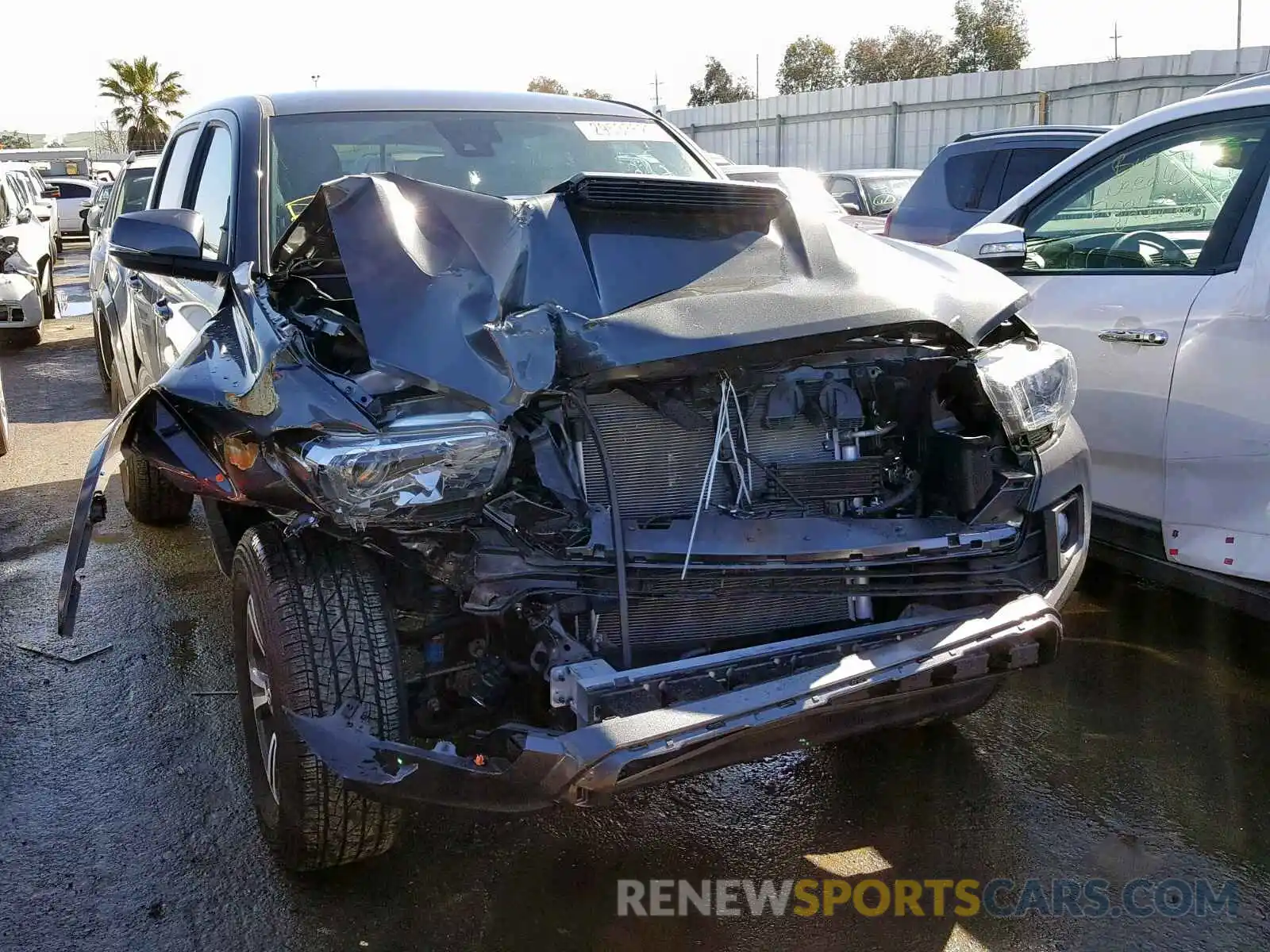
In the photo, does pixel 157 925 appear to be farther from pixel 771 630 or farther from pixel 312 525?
pixel 771 630

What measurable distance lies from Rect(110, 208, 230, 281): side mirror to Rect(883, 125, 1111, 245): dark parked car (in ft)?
20.5

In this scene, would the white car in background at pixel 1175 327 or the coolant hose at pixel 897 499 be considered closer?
the coolant hose at pixel 897 499

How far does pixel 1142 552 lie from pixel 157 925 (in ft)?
10.5

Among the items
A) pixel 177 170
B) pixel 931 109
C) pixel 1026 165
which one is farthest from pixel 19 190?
pixel 931 109

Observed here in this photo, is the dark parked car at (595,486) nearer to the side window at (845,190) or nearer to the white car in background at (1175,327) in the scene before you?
the white car in background at (1175,327)

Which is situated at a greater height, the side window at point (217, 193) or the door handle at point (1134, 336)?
the side window at point (217, 193)

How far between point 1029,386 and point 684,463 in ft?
3.02

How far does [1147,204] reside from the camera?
4074mm

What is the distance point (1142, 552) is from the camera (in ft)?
12.3

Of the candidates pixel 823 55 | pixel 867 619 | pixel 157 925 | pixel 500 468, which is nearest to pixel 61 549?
pixel 157 925

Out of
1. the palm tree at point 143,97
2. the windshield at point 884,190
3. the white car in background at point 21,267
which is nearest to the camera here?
the white car in background at point 21,267

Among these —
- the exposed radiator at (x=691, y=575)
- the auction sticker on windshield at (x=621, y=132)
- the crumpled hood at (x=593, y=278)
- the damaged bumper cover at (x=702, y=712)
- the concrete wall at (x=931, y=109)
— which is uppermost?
the concrete wall at (x=931, y=109)

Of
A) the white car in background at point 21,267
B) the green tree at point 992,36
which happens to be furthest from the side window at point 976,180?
the green tree at point 992,36

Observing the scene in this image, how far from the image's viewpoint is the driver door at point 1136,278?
363 cm
